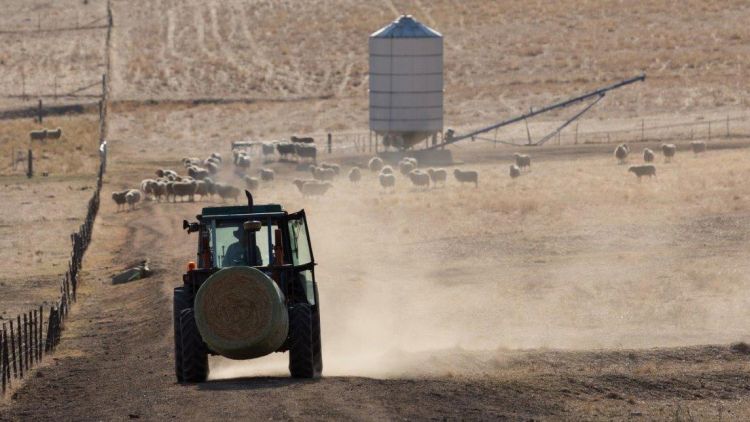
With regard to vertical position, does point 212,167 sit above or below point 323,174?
above

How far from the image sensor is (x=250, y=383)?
66.8 ft

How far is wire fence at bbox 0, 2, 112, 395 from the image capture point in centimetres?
2420

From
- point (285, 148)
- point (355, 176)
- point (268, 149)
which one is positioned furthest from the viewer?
point (268, 149)

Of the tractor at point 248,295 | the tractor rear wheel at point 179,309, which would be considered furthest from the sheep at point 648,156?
the tractor rear wheel at point 179,309

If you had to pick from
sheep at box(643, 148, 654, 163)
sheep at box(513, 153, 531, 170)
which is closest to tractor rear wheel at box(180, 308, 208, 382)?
sheep at box(513, 153, 531, 170)

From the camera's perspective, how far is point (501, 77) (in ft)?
339

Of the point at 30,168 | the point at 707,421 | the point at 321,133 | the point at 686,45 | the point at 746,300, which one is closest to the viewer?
the point at 707,421

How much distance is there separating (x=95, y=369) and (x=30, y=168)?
43.2 meters

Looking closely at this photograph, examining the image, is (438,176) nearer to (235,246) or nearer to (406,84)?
(406,84)

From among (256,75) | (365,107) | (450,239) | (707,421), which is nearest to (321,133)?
(365,107)

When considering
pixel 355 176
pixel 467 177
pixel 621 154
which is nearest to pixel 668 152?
pixel 621 154

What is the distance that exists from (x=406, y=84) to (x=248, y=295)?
205ft

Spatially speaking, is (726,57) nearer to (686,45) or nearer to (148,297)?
(686,45)

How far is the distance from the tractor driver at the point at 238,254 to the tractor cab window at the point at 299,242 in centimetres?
51
